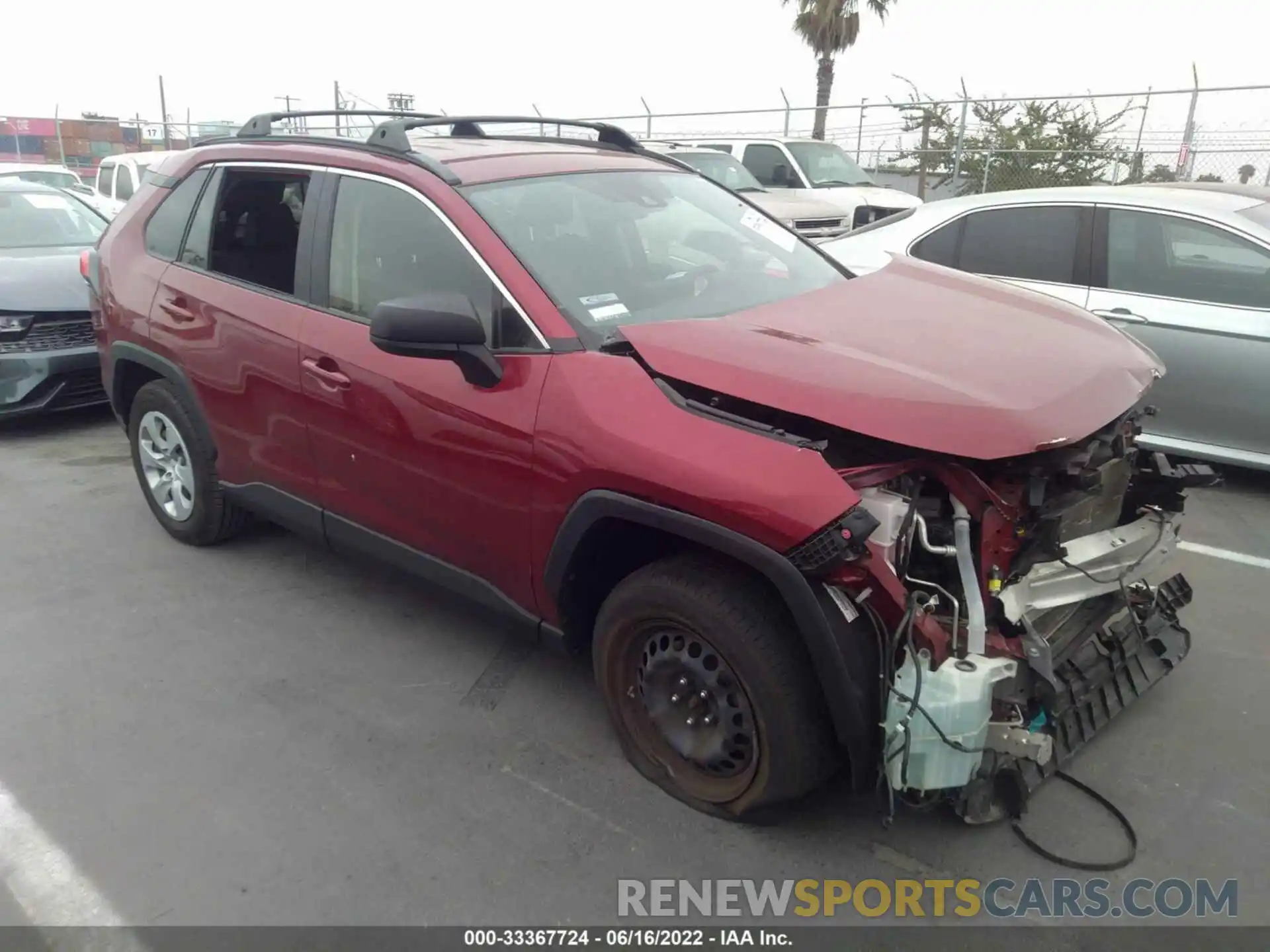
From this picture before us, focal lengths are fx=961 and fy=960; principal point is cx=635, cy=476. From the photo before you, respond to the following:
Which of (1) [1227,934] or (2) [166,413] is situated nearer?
(1) [1227,934]

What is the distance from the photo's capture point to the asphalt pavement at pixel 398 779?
2633 millimetres

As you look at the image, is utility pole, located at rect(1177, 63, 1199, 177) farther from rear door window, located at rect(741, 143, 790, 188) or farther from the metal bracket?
the metal bracket

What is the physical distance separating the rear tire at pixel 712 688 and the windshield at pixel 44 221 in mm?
6759

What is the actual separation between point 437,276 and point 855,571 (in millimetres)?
1736

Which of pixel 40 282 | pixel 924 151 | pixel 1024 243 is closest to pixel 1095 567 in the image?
pixel 1024 243

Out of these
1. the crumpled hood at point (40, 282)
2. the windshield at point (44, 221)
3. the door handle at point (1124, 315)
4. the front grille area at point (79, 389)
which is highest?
the windshield at point (44, 221)

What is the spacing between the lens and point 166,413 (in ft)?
14.5

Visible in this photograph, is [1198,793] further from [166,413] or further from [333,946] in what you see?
[166,413]

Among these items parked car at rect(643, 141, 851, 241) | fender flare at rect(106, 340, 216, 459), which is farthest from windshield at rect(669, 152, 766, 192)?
→ fender flare at rect(106, 340, 216, 459)

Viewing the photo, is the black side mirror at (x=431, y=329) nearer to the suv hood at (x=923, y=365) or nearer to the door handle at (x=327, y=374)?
the suv hood at (x=923, y=365)

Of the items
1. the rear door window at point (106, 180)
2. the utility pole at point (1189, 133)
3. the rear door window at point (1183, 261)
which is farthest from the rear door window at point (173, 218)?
the utility pole at point (1189, 133)

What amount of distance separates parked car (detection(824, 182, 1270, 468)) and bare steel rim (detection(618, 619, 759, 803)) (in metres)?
2.87

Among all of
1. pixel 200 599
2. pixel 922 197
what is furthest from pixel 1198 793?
pixel 922 197

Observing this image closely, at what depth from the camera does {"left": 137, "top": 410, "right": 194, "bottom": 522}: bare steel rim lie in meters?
4.52
